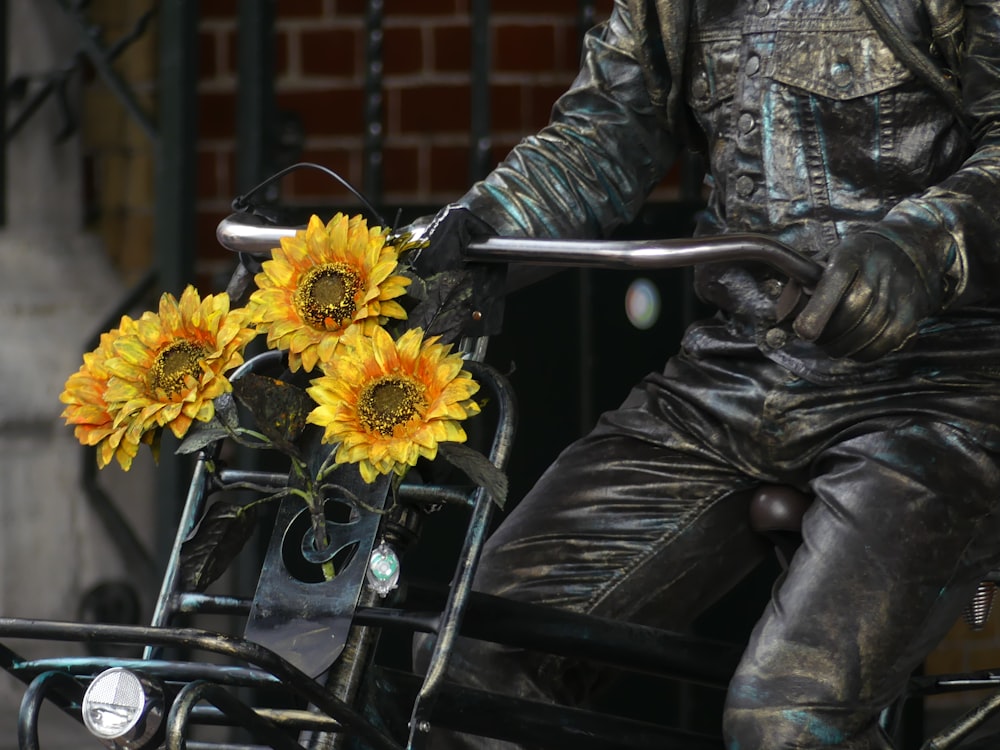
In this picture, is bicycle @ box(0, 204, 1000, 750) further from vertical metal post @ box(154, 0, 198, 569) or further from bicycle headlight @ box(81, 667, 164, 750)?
vertical metal post @ box(154, 0, 198, 569)

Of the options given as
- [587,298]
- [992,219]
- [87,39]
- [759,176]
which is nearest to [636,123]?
[759,176]

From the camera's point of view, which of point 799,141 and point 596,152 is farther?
point 596,152

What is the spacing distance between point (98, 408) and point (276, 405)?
0.18m

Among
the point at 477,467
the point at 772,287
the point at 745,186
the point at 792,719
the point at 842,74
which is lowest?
the point at 792,719

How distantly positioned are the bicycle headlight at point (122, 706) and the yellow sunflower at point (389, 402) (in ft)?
0.92

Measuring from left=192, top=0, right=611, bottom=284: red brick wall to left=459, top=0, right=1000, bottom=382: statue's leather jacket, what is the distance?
1679 millimetres

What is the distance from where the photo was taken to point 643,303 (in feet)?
12.0

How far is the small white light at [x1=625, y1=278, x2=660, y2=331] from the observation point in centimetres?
366

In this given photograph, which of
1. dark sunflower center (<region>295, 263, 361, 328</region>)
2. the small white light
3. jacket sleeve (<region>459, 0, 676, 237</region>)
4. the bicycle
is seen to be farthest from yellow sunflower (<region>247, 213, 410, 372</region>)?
the small white light

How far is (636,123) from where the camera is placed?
2361mm

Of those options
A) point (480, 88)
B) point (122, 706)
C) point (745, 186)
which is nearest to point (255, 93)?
point (480, 88)

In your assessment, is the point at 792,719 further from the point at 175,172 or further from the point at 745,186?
the point at 175,172

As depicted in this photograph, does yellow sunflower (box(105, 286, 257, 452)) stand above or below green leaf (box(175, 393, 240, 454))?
above

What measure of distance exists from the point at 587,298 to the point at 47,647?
159 centimetres
